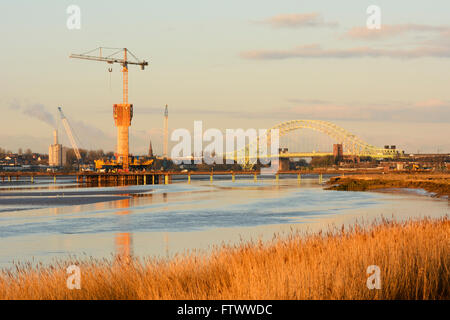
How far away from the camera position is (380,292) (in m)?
13.3

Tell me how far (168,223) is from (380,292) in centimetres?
3318

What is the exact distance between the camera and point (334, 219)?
46906 mm

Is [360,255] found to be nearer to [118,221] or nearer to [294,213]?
[118,221]

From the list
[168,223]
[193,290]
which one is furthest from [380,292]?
[168,223]

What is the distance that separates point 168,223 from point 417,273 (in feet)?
104

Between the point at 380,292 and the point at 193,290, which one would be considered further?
the point at 193,290
